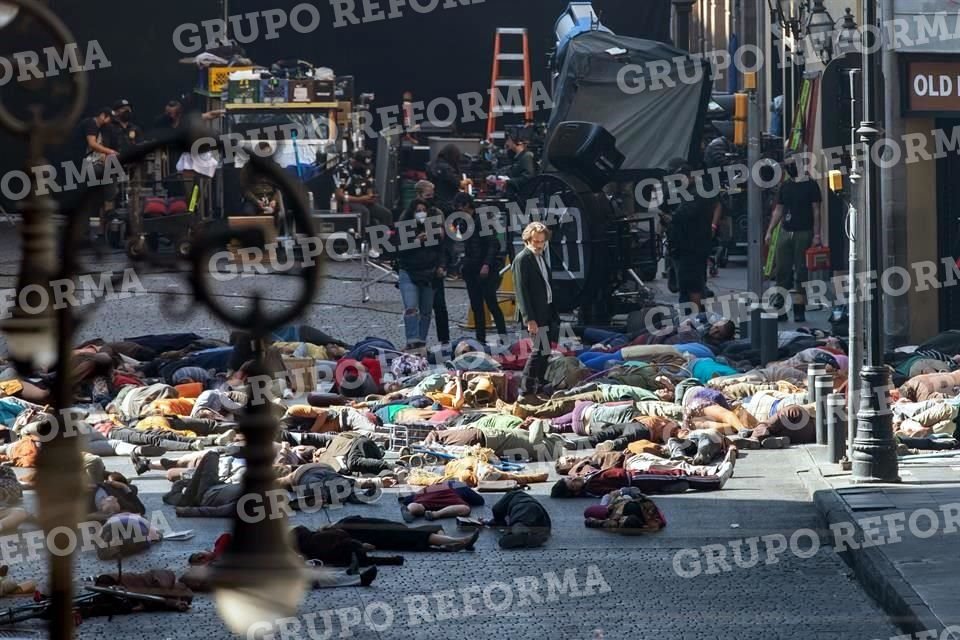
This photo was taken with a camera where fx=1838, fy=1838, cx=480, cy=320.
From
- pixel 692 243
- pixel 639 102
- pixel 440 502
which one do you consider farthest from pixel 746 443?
pixel 639 102

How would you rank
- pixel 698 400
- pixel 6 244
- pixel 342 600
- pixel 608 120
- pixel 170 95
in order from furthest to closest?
pixel 170 95, pixel 6 244, pixel 608 120, pixel 698 400, pixel 342 600

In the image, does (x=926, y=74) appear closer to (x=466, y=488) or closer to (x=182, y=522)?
(x=466, y=488)

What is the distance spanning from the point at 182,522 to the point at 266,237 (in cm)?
988

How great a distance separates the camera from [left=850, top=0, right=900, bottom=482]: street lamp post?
1414 cm

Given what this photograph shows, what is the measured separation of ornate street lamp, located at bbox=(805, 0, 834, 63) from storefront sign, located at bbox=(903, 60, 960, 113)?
1231 millimetres

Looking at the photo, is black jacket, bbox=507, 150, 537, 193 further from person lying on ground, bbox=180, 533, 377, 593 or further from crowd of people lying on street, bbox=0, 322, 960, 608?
person lying on ground, bbox=180, 533, 377, 593

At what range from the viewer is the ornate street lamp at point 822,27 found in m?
23.7

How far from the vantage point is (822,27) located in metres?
24.5

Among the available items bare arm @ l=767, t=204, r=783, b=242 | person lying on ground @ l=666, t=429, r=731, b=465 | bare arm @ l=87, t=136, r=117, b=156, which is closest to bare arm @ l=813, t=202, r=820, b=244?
bare arm @ l=767, t=204, r=783, b=242

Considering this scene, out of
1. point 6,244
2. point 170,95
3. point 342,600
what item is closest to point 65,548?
point 342,600

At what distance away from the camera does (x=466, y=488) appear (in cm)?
1403

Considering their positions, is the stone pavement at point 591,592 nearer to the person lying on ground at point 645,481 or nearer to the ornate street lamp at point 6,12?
the person lying on ground at point 645,481

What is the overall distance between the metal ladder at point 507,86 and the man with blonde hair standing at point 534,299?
20.8m

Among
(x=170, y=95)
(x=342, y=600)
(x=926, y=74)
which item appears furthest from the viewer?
(x=170, y=95)
